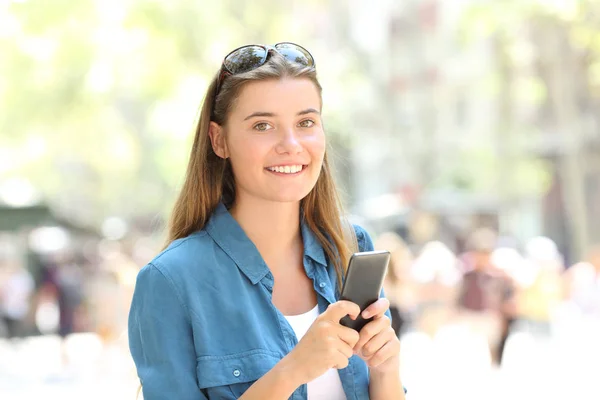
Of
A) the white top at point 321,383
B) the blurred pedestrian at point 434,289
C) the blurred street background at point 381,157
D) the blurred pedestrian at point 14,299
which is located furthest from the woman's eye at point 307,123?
the blurred pedestrian at point 14,299

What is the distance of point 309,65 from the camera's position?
8.21ft

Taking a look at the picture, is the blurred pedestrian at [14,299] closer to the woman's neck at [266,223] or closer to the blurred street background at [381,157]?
the blurred street background at [381,157]

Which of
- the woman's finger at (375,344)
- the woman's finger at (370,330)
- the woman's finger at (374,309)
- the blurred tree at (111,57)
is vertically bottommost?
the woman's finger at (375,344)

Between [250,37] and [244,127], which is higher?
[250,37]

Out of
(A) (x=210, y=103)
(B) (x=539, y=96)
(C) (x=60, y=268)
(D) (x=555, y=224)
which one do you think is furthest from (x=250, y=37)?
(D) (x=555, y=224)

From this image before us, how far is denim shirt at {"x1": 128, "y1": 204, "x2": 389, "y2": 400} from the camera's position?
2232 mm

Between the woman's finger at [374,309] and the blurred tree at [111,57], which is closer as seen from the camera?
the woman's finger at [374,309]

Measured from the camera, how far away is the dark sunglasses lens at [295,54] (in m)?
2.48

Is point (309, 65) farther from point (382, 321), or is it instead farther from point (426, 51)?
point (426, 51)

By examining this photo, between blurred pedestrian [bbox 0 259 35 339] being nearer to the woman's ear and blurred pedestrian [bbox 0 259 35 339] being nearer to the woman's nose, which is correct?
the woman's ear

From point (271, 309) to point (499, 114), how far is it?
2385cm

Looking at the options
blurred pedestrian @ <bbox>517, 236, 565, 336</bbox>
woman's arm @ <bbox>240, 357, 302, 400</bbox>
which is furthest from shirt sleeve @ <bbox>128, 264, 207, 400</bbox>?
blurred pedestrian @ <bbox>517, 236, 565, 336</bbox>

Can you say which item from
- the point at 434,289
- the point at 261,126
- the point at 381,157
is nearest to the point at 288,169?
the point at 261,126

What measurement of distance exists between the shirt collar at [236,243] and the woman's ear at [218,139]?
0.14 m
